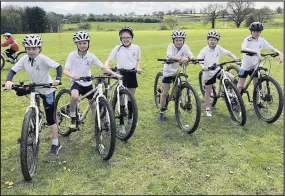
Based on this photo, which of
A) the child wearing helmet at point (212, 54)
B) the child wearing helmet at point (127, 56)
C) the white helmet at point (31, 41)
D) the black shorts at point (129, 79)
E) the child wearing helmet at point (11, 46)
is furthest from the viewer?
the child wearing helmet at point (11, 46)

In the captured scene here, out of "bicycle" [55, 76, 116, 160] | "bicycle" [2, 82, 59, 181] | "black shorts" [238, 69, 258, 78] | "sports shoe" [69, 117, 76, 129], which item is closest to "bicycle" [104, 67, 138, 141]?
"bicycle" [55, 76, 116, 160]

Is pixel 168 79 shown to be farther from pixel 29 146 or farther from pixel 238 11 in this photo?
pixel 238 11

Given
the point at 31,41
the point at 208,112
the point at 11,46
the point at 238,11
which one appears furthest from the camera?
the point at 238,11

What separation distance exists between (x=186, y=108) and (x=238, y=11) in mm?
61642

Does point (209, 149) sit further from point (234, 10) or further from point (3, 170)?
point (234, 10)

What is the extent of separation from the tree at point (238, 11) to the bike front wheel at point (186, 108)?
54.4 meters

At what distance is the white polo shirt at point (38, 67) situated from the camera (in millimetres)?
5105

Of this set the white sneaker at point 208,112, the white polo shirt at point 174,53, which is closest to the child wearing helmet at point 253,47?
the white sneaker at point 208,112

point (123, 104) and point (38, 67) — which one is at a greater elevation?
point (38, 67)

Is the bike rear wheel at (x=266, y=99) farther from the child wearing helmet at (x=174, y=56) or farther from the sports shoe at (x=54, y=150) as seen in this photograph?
the sports shoe at (x=54, y=150)

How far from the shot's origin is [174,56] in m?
6.65

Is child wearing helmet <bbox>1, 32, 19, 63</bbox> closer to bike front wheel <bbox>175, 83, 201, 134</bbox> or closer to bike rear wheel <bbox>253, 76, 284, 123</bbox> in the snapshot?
bike front wheel <bbox>175, 83, 201, 134</bbox>

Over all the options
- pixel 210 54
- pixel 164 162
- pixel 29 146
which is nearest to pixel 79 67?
pixel 29 146

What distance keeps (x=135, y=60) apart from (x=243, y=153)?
9.44ft
